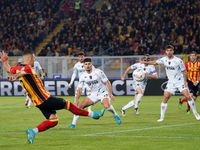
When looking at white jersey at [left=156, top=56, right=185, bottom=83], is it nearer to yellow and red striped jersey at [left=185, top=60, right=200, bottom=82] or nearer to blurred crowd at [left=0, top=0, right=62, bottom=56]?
yellow and red striped jersey at [left=185, top=60, right=200, bottom=82]

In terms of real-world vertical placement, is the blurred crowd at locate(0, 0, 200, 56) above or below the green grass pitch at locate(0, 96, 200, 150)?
above

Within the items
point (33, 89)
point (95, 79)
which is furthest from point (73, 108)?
point (95, 79)

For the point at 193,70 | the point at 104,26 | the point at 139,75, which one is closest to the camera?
the point at 139,75

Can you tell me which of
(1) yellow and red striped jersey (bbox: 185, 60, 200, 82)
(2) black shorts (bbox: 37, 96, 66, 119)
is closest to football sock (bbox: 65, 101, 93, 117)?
(2) black shorts (bbox: 37, 96, 66, 119)

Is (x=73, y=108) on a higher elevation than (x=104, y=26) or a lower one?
lower

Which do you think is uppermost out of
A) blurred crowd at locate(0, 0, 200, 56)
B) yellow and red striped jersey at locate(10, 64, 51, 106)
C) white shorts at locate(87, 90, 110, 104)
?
blurred crowd at locate(0, 0, 200, 56)

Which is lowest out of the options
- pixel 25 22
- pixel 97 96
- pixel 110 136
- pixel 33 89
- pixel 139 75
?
pixel 110 136

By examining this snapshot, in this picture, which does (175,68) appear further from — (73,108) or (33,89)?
(33,89)

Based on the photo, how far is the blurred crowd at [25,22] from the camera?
1328 inches

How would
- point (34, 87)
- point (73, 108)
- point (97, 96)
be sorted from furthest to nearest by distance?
point (97, 96)
point (73, 108)
point (34, 87)

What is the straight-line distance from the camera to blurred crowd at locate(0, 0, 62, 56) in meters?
33.7

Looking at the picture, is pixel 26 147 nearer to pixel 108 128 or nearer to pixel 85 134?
pixel 85 134

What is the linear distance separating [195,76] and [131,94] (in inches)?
375

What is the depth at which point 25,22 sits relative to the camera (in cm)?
3588
